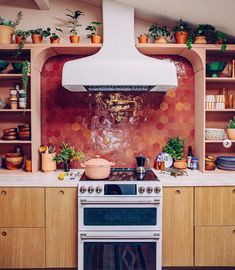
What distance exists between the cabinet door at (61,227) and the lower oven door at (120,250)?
0.46ft

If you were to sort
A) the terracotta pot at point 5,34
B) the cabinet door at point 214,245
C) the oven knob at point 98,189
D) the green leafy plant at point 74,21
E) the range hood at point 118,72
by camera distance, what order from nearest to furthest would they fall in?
the range hood at point 118,72, the oven knob at point 98,189, the cabinet door at point 214,245, the terracotta pot at point 5,34, the green leafy plant at point 74,21

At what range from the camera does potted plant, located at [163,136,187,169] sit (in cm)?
335

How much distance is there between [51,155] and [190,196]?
1462 millimetres

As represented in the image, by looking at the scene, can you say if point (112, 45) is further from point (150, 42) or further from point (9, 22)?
point (9, 22)

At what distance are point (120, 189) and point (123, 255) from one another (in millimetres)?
582

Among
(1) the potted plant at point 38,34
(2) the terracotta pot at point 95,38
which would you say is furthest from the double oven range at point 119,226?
(1) the potted plant at point 38,34

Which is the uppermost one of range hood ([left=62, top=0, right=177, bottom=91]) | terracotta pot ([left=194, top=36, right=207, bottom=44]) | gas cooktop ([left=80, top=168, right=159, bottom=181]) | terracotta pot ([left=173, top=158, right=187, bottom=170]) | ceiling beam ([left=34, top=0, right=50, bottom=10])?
ceiling beam ([left=34, top=0, right=50, bottom=10])

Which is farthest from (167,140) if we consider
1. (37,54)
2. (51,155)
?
(37,54)

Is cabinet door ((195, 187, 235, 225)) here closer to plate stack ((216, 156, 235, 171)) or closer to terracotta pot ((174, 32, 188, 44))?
plate stack ((216, 156, 235, 171))

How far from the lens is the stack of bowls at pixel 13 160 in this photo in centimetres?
329

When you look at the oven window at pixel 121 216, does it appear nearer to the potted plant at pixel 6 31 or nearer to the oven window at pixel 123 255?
the oven window at pixel 123 255

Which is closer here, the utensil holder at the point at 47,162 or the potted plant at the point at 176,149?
the utensil holder at the point at 47,162

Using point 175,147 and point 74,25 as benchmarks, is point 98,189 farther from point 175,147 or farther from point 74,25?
point 74,25

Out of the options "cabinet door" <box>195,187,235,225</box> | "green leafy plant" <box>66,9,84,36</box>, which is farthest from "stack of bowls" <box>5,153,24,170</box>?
"cabinet door" <box>195,187,235,225</box>
